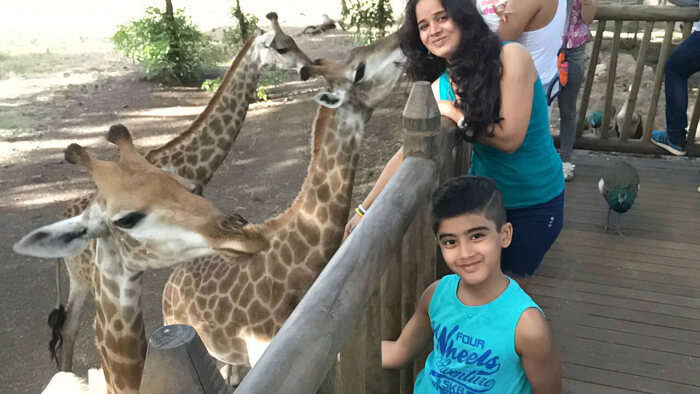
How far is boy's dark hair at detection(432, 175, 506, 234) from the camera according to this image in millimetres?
1948

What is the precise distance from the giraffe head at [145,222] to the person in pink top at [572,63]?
123 inches

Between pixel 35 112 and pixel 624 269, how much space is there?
10.4 metres

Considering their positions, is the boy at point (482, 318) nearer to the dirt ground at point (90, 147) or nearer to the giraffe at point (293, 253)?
the giraffe at point (293, 253)

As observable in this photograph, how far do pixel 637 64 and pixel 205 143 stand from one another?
3668 mm

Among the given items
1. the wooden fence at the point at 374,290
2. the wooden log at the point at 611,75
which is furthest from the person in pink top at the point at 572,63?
the wooden fence at the point at 374,290

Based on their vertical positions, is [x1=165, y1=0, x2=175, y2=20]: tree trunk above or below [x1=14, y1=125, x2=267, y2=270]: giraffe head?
above

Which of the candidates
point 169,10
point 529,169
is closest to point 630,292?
point 529,169

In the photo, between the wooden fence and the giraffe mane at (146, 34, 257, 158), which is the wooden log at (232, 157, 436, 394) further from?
the giraffe mane at (146, 34, 257, 158)

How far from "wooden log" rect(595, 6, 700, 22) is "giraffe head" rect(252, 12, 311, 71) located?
252cm

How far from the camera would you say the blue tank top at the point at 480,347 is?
191cm

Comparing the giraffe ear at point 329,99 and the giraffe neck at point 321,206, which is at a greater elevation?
the giraffe ear at point 329,99

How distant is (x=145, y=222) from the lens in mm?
2377

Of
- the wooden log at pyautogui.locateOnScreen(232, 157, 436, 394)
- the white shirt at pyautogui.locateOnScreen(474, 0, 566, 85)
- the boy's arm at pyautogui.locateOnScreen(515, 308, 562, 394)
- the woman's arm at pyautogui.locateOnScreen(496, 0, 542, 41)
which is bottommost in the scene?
the boy's arm at pyautogui.locateOnScreen(515, 308, 562, 394)

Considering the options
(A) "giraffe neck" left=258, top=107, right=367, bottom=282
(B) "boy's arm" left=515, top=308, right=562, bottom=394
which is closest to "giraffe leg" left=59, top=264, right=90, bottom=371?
(A) "giraffe neck" left=258, top=107, right=367, bottom=282
